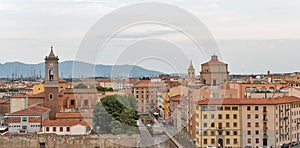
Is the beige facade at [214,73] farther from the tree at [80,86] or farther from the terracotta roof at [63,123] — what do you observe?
the terracotta roof at [63,123]

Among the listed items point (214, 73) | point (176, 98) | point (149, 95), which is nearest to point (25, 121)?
point (176, 98)

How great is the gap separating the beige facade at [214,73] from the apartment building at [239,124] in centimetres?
470

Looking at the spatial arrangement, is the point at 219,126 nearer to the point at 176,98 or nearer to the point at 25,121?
the point at 176,98

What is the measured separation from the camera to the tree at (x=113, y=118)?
18.5m

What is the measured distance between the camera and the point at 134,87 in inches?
1353

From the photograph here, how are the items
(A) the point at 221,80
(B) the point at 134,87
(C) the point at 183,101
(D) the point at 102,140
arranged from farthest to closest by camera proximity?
(B) the point at 134,87, (A) the point at 221,80, (C) the point at 183,101, (D) the point at 102,140

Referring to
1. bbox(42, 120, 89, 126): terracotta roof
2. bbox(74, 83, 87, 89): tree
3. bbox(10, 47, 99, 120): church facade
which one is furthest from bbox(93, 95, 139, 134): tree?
bbox(74, 83, 87, 89): tree

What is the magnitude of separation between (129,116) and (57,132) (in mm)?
2995

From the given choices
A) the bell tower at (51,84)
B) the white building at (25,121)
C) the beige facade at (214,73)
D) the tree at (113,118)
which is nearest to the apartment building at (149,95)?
the beige facade at (214,73)

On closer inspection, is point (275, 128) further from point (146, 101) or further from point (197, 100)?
point (146, 101)

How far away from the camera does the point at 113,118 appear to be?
63.7 feet

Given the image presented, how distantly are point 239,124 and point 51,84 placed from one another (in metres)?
8.14

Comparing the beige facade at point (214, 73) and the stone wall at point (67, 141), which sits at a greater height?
the beige facade at point (214, 73)

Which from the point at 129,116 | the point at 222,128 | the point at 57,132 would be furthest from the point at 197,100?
the point at 57,132
